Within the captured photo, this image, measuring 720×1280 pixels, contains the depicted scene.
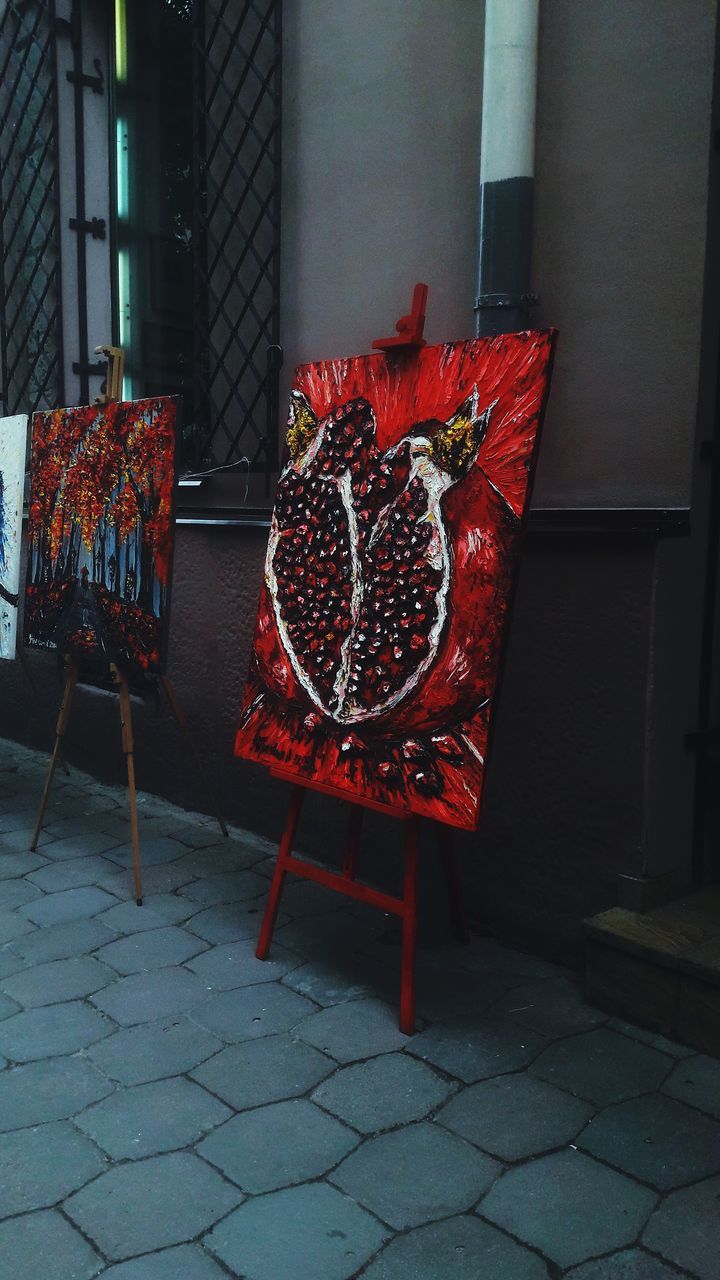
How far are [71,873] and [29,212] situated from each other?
3.76 metres

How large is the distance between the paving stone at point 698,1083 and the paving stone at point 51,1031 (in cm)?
141

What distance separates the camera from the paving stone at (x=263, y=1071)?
2.33 meters

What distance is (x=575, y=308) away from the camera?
9.28 feet

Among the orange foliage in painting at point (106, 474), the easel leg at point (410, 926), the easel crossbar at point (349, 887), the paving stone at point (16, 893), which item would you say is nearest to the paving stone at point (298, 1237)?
the easel leg at point (410, 926)

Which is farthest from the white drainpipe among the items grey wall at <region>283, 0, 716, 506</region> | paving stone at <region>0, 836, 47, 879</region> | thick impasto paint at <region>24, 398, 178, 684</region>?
paving stone at <region>0, 836, 47, 879</region>

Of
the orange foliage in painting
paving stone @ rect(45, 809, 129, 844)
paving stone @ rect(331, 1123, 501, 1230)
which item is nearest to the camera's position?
paving stone @ rect(331, 1123, 501, 1230)

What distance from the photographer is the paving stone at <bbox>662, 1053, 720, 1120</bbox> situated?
230cm

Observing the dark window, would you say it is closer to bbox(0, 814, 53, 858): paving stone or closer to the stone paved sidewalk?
bbox(0, 814, 53, 858): paving stone

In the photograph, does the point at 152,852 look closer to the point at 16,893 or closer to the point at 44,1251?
the point at 16,893

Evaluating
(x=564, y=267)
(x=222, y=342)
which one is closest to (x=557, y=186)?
(x=564, y=267)

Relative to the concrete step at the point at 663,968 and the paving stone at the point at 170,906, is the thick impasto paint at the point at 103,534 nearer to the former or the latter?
the paving stone at the point at 170,906

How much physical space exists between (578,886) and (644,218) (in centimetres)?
183

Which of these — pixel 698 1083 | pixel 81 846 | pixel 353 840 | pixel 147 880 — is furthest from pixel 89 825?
pixel 698 1083

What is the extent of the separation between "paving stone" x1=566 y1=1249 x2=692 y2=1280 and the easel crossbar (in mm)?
925
